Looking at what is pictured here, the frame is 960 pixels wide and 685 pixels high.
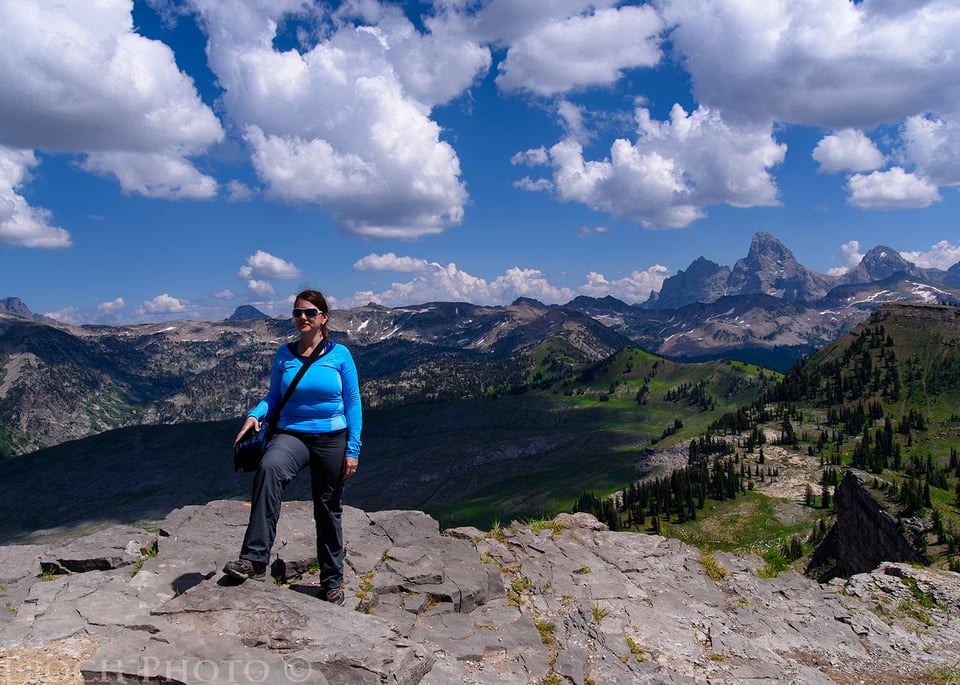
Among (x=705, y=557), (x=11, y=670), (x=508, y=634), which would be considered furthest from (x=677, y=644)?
(x=11, y=670)

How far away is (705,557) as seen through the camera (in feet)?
61.6

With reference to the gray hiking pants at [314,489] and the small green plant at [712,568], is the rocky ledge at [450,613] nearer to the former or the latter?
the small green plant at [712,568]

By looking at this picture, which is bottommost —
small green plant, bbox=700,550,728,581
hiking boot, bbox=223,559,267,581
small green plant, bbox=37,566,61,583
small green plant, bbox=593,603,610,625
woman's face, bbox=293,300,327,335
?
small green plant, bbox=700,550,728,581

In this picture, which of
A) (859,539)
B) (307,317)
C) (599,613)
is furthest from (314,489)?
(859,539)

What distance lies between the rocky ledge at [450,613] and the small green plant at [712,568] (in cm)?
8

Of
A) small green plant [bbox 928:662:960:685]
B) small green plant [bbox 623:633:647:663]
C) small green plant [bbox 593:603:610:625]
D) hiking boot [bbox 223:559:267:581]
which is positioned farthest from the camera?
small green plant [bbox 593:603:610:625]

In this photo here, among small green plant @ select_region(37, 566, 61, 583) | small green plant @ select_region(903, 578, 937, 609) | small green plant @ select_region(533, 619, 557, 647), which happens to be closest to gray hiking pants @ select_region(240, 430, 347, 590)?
small green plant @ select_region(533, 619, 557, 647)

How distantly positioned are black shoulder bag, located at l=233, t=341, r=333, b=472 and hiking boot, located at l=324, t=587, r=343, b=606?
10.2 ft

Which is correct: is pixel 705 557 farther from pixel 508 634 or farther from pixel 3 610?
pixel 3 610

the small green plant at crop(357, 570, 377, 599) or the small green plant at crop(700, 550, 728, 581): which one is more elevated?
the small green plant at crop(357, 570, 377, 599)

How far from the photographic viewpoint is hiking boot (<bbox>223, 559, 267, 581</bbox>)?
10.2 metres

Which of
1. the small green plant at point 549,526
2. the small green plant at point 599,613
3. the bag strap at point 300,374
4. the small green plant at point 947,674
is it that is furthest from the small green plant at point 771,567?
the bag strap at point 300,374

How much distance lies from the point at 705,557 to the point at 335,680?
1497 centimetres

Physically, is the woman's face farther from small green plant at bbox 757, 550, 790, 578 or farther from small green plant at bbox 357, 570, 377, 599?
small green plant at bbox 757, 550, 790, 578
